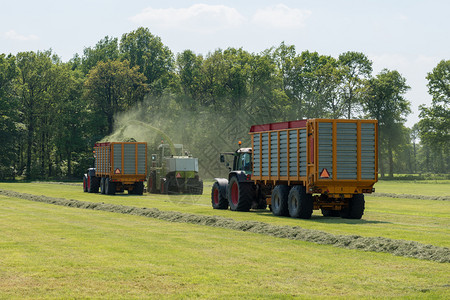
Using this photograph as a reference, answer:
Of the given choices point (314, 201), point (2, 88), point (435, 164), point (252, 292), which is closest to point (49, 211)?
point (314, 201)

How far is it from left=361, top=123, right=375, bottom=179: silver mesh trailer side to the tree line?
58.2m

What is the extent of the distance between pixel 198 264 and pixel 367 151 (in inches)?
476

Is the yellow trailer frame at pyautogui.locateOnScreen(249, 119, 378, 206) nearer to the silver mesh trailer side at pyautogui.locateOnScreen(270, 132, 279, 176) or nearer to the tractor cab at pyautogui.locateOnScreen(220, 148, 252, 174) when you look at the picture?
the silver mesh trailer side at pyautogui.locateOnScreen(270, 132, 279, 176)

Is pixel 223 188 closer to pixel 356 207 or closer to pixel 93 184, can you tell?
pixel 356 207

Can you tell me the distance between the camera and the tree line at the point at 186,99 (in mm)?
87562

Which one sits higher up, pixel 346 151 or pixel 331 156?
pixel 346 151

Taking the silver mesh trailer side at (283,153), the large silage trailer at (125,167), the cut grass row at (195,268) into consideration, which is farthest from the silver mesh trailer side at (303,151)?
the large silage trailer at (125,167)

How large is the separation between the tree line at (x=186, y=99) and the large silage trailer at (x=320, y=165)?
56442 mm

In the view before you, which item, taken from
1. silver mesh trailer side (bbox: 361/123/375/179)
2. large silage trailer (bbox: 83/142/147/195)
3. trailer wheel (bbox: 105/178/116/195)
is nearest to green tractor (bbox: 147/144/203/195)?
large silage trailer (bbox: 83/142/147/195)

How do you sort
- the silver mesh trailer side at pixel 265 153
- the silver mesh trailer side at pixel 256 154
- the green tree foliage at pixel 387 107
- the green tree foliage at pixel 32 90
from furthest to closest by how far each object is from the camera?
the green tree foliage at pixel 387 107, the green tree foliage at pixel 32 90, the silver mesh trailer side at pixel 256 154, the silver mesh trailer side at pixel 265 153

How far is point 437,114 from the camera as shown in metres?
93.4

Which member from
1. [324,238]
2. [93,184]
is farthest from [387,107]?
[324,238]

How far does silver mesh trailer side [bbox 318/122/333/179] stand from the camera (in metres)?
22.9

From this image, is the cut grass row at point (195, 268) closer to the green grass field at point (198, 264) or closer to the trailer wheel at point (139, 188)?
the green grass field at point (198, 264)
